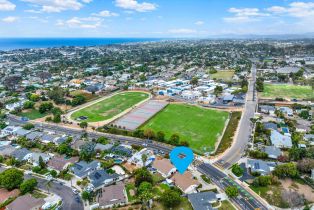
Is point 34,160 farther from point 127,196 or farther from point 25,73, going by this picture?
point 25,73

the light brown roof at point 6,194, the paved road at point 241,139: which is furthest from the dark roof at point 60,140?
the paved road at point 241,139

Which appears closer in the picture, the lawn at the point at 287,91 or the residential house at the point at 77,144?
the residential house at the point at 77,144

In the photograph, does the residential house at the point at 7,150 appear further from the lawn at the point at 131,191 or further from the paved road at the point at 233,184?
the paved road at the point at 233,184

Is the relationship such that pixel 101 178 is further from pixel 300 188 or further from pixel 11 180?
pixel 300 188

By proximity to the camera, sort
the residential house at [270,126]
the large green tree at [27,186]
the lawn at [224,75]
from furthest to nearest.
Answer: the lawn at [224,75] → the residential house at [270,126] → the large green tree at [27,186]

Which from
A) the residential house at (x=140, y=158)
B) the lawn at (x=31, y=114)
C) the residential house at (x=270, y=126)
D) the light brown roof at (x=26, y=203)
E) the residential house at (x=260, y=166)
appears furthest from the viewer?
the lawn at (x=31, y=114)

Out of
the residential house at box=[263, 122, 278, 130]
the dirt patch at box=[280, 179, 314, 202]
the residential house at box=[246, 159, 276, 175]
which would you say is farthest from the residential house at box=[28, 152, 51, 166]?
the residential house at box=[263, 122, 278, 130]

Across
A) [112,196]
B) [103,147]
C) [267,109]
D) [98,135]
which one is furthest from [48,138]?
[267,109]
